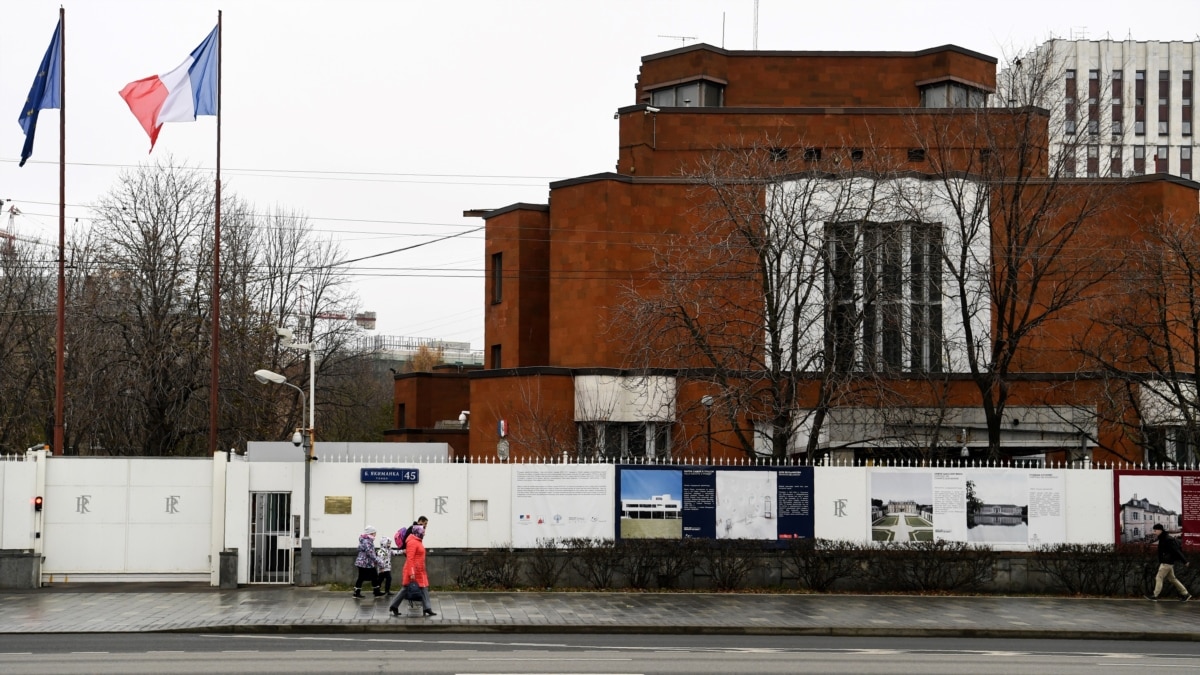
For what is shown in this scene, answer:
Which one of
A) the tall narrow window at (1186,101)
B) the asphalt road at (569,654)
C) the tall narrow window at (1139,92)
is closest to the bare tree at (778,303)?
the asphalt road at (569,654)

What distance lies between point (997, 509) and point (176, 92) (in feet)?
75.0

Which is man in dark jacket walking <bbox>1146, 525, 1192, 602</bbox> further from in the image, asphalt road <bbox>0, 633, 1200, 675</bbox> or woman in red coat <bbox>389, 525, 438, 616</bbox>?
woman in red coat <bbox>389, 525, 438, 616</bbox>

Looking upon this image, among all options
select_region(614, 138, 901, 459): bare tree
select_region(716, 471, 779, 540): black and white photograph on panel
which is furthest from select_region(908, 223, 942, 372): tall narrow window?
select_region(716, 471, 779, 540): black and white photograph on panel

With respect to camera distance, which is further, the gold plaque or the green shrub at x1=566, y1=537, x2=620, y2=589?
the gold plaque

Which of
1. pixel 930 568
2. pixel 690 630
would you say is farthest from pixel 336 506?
pixel 930 568

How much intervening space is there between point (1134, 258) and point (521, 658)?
2455 centimetres

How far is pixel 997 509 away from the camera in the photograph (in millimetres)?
28328

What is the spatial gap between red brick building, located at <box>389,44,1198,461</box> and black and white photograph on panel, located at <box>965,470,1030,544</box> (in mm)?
4320

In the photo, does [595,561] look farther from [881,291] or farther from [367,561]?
[881,291]

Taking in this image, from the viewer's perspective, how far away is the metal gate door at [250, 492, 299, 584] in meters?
27.6

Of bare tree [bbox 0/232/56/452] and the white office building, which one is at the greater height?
the white office building

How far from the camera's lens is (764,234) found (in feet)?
106

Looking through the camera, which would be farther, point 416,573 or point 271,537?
point 271,537

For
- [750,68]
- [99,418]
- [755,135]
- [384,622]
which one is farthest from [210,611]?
[750,68]
